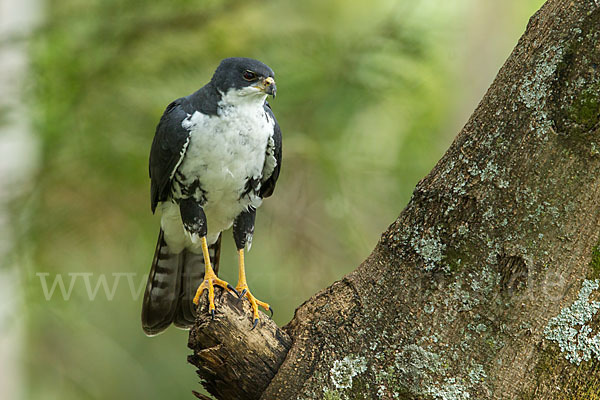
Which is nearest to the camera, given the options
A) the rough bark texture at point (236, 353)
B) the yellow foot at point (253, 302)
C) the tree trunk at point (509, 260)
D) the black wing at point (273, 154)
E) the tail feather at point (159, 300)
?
the tree trunk at point (509, 260)

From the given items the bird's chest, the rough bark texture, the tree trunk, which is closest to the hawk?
the bird's chest

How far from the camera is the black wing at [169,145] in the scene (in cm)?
304

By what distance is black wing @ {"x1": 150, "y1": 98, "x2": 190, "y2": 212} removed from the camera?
3.04m

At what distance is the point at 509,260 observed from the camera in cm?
191

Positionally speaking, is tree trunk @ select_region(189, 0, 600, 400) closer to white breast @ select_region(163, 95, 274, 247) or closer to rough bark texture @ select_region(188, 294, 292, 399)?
rough bark texture @ select_region(188, 294, 292, 399)

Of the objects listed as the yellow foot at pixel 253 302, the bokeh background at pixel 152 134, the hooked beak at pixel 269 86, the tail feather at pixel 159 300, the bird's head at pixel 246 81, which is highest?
the bokeh background at pixel 152 134

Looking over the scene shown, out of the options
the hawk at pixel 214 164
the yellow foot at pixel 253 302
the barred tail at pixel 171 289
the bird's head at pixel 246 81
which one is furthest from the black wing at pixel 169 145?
the yellow foot at pixel 253 302

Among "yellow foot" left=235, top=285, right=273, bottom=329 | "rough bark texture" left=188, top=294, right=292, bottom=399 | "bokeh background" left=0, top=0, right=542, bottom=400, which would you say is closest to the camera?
"rough bark texture" left=188, top=294, right=292, bottom=399

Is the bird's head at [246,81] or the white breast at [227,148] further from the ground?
the bird's head at [246,81]

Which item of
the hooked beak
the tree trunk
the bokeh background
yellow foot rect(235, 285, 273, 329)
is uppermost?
the bokeh background

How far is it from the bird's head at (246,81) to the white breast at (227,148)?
0.07 metres

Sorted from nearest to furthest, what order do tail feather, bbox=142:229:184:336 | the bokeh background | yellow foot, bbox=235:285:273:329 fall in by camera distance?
1. yellow foot, bbox=235:285:273:329
2. tail feather, bbox=142:229:184:336
3. the bokeh background

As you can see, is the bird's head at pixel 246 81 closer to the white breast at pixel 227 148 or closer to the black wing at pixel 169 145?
the white breast at pixel 227 148

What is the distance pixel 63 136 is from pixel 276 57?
1775 millimetres
